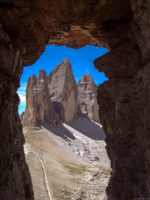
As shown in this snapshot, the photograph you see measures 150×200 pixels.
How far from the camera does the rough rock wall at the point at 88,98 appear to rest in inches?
2756

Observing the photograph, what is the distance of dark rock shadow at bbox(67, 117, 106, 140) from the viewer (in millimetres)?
56438

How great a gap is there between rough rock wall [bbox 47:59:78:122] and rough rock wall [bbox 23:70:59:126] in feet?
30.5

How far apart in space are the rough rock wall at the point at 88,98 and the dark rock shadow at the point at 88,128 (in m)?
5.31

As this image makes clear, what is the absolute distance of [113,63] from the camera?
30.7 ft

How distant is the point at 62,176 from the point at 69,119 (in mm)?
40172

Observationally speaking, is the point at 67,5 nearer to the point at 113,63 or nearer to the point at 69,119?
the point at 113,63

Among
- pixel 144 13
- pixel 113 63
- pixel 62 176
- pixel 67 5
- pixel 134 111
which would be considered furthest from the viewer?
pixel 62 176

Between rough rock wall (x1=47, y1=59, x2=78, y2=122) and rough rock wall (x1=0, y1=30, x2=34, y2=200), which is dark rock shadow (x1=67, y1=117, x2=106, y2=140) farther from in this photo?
rough rock wall (x1=0, y1=30, x2=34, y2=200)

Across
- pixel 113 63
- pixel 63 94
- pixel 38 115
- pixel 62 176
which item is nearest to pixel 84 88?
pixel 63 94

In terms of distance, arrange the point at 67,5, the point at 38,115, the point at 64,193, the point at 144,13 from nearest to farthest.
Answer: the point at 144,13
the point at 67,5
the point at 64,193
the point at 38,115

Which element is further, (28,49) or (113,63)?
(113,63)

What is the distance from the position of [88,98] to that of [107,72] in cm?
6479

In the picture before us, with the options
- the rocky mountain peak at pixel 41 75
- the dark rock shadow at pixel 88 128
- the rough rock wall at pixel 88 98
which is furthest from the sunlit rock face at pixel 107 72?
the rough rock wall at pixel 88 98

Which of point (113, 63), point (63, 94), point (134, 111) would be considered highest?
point (63, 94)
